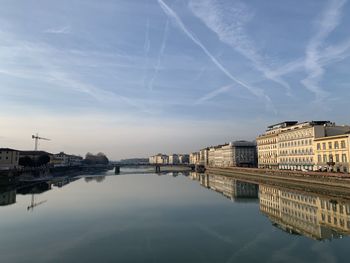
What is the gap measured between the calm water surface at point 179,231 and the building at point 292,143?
30.9 metres

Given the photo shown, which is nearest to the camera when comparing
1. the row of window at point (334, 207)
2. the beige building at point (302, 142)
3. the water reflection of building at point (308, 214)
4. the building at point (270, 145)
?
the water reflection of building at point (308, 214)

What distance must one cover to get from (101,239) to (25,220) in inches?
568

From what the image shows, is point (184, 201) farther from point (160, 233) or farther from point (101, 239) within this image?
point (101, 239)

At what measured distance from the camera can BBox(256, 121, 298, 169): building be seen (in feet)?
324

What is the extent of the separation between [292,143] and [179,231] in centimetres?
6478

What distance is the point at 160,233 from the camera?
29.1 m

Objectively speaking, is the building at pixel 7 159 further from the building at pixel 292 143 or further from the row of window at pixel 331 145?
the row of window at pixel 331 145

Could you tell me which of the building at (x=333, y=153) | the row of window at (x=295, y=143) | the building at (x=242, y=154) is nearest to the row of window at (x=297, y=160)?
the building at (x=333, y=153)

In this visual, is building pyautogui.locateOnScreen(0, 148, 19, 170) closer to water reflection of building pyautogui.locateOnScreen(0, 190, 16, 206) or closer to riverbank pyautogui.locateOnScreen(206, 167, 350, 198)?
water reflection of building pyautogui.locateOnScreen(0, 190, 16, 206)

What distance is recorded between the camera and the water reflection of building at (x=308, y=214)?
1167 inches

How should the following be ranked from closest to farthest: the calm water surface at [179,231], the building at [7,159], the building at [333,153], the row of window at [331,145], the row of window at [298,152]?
the calm water surface at [179,231] → the building at [333,153] → the row of window at [331,145] → the row of window at [298,152] → the building at [7,159]

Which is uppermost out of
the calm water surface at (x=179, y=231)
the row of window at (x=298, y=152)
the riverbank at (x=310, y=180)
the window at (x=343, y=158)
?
the row of window at (x=298, y=152)

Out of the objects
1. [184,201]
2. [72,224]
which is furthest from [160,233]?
[184,201]

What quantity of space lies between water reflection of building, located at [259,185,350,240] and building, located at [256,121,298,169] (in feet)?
158
